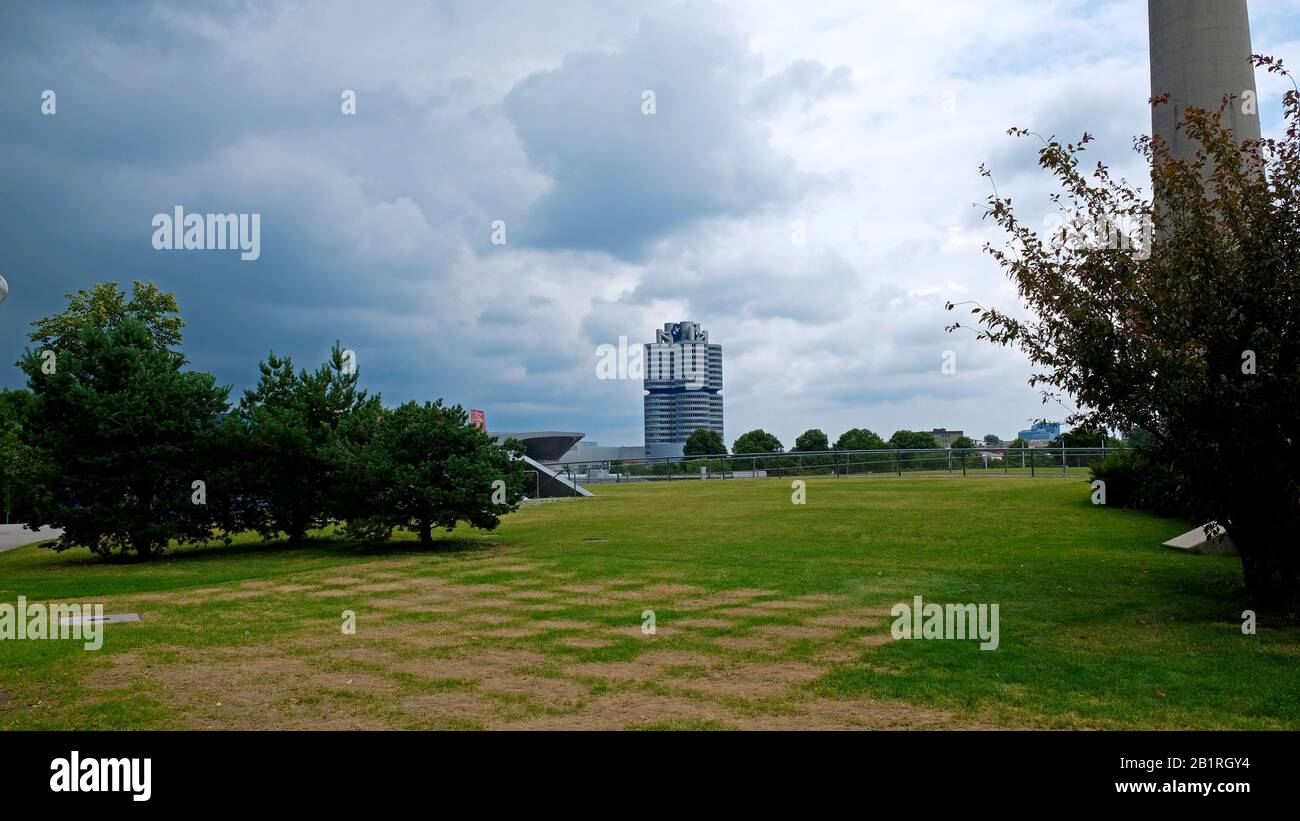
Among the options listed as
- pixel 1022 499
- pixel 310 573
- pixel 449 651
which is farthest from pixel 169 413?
pixel 1022 499

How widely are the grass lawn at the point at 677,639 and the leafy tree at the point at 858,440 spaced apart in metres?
59.2

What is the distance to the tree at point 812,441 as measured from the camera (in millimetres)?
82594

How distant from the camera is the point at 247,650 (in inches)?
329

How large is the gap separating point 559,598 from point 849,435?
7328 centimetres

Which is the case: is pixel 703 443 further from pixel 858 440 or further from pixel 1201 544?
pixel 1201 544

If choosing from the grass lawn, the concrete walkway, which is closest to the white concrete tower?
the grass lawn

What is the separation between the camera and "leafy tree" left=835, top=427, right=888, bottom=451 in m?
76.1

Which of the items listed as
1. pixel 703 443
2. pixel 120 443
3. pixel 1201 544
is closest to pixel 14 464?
pixel 120 443

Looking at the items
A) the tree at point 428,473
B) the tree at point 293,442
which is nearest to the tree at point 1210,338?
the tree at point 428,473

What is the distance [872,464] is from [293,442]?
23205 mm

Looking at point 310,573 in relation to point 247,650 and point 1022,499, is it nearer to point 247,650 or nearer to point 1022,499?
point 247,650

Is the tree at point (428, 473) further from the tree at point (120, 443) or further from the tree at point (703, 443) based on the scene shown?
the tree at point (703, 443)

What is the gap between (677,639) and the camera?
858 centimetres

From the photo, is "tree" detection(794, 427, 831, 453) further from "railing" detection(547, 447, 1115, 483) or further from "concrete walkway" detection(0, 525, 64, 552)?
"concrete walkway" detection(0, 525, 64, 552)
